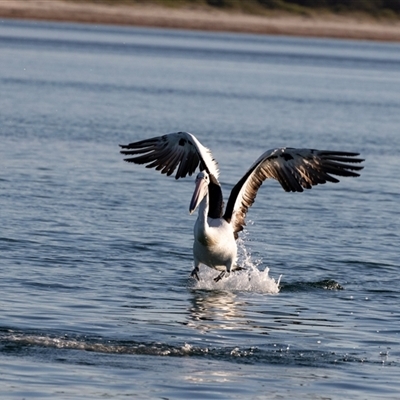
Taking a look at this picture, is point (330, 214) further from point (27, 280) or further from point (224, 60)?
point (224, 60)

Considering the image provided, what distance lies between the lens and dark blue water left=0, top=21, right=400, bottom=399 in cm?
1029

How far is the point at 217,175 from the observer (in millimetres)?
13883

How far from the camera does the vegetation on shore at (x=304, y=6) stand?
105 meters

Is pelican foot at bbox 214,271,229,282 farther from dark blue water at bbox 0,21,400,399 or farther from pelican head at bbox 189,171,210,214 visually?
pelican head at bbox 189,171,210,214

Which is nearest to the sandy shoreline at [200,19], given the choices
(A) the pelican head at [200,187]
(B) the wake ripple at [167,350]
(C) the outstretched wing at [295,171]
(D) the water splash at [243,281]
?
(D) the water splash at [243,281]

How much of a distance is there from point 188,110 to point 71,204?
17.3 meters

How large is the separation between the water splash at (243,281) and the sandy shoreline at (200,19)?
77.0 m

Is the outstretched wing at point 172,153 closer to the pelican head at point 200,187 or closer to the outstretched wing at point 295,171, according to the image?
the outstretched wing at point 295,171

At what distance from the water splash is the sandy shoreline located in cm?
7702

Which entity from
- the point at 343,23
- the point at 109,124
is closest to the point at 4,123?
the point at 109,124

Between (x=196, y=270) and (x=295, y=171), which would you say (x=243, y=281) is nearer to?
(x=196, y=270)

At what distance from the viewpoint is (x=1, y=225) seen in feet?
53.8

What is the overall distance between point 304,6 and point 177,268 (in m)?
99.4

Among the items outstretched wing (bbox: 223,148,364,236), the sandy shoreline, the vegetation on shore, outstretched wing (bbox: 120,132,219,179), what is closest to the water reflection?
outstretched wing (bbox: 223,148,364,236)
